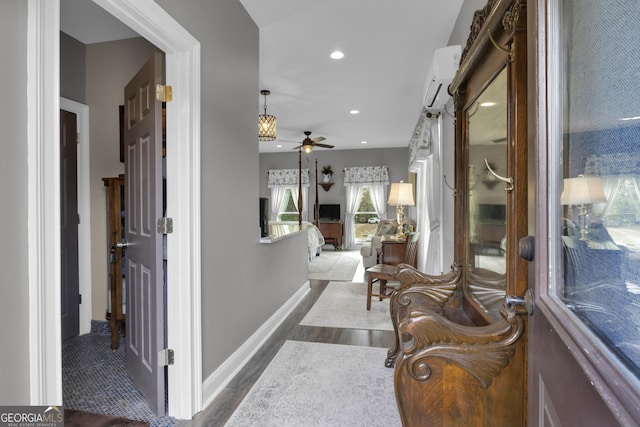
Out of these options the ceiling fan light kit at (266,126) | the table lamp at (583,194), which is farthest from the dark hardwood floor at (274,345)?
the ceiling fan light kit at (266,126)

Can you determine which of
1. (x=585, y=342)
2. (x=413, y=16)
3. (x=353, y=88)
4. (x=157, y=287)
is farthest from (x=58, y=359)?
(x=353, y=88)

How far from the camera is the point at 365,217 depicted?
9.36 meters

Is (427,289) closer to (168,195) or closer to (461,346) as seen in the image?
(461,346)

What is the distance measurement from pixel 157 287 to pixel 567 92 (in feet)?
6.38

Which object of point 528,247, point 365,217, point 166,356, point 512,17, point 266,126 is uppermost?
point 266,126

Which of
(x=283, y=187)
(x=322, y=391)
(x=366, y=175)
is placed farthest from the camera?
(x=283, y=187)

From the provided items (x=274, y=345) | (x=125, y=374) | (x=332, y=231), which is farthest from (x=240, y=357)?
(x=332, y=231)

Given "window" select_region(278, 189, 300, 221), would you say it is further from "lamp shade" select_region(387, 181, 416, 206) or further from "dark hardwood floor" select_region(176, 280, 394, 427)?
"dark hardwood floor" select_region(176, 280, 394, 427)

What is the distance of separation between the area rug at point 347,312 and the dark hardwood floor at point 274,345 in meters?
0.11

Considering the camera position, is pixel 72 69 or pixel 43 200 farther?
pixel 72 69

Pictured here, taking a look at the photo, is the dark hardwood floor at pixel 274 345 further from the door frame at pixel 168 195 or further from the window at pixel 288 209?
the window at pixel 288 209

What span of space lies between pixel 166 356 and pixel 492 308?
171cm

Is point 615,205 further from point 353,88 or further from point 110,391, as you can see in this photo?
point 353,88

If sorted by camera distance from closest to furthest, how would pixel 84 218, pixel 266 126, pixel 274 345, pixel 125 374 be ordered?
pixel 125 374, pixel 274 345, pixel 84 218, pixel 266 126
